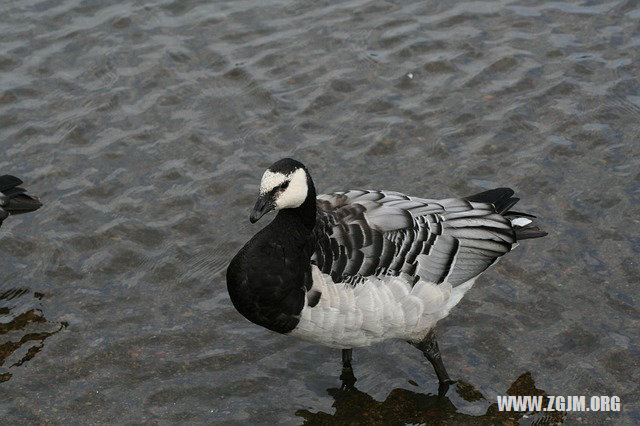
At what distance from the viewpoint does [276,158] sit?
10883mm

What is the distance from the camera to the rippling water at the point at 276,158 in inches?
324

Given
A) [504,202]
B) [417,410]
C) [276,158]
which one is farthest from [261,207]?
[276,158]

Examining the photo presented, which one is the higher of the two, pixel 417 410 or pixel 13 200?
pixel 13 200

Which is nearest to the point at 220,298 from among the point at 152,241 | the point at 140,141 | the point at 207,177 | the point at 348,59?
the point at 152,241

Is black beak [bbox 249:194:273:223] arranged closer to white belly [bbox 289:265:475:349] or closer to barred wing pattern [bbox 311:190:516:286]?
barred wing pattern [bbox 311:190:516:286]

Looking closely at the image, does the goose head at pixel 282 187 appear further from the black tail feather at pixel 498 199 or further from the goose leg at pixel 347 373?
the black tail feather at pixel 498 199

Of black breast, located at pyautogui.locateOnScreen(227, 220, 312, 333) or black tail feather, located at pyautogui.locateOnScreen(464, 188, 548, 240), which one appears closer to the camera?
black breast, located at pyautogui.locateOnScreen(227, 220, 312, 333)

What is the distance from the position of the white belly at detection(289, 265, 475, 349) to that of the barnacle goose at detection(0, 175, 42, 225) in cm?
349

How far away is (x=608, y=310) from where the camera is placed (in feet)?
28.9

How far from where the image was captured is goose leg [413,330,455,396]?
7996mm

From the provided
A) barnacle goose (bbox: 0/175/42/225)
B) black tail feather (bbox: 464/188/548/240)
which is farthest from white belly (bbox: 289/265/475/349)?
barnacle goose (bbox: 0/175/42/225)

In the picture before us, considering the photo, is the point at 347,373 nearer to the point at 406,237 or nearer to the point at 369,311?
the point at 369,311

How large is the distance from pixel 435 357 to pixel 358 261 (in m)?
1.24

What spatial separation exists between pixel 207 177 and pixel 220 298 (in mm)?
1914
